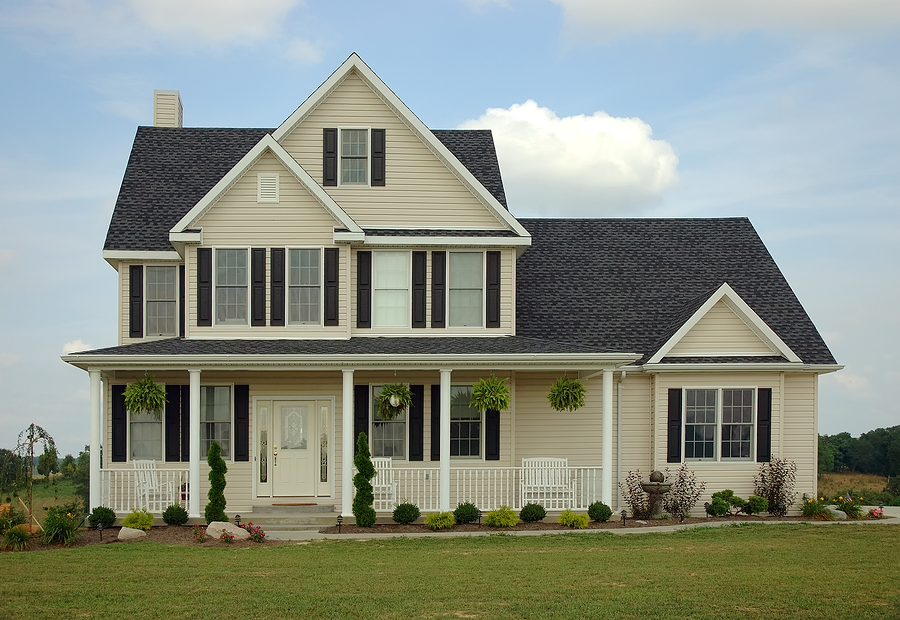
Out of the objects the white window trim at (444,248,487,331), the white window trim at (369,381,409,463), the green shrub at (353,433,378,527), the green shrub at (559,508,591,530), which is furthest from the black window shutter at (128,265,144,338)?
the green shrub at (559,508,591,530)

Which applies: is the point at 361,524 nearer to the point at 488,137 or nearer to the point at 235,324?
the point at 235,324

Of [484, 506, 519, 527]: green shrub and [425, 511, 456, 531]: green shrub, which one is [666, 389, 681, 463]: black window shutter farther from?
[425, 511, 456, 531]: green shrub

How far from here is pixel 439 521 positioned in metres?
17.7

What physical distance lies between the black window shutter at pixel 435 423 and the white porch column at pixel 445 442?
1421 millimetres

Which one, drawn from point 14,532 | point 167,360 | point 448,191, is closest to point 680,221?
point 448,191

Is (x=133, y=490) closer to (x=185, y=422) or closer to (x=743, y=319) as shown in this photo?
(x=185, y=422)

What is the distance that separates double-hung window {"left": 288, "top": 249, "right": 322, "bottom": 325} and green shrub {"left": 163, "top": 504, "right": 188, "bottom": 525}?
183 inches

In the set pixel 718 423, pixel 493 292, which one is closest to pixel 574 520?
pixel 718 423

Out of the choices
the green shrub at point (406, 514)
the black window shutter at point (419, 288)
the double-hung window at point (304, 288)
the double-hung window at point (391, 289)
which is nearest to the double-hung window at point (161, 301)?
the double-hung window at point (304, 288)

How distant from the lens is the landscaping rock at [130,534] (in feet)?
55.1

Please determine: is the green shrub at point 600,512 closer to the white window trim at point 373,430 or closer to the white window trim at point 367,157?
the white window trim at point 373,430

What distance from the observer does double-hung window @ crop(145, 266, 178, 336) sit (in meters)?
20.7

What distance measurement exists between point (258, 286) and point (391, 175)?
160 inches

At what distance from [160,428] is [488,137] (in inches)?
441
